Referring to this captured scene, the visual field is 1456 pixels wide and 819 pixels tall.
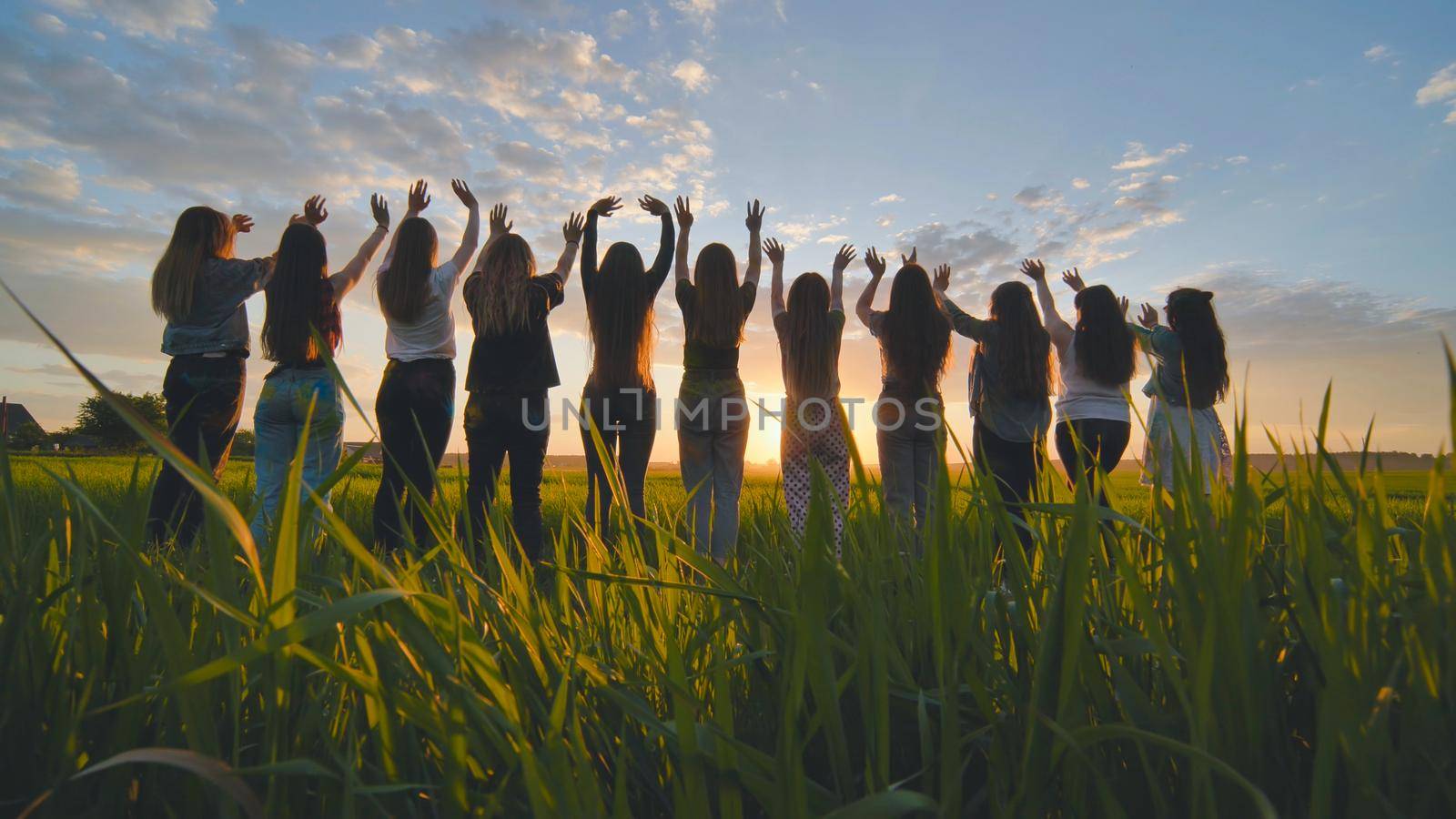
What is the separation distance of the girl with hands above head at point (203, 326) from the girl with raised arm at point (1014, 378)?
507cm

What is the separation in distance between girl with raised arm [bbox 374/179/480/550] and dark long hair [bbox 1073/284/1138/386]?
15.2 ft

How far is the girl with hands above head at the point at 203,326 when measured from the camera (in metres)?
4.70

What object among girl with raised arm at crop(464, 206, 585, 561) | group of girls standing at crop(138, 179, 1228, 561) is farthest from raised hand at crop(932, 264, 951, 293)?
girl with raised arm at crop(464, 206, 585, 561)

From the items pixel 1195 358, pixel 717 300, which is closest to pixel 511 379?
pixel 717 300

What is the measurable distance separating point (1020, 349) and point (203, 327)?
5632 millimetres

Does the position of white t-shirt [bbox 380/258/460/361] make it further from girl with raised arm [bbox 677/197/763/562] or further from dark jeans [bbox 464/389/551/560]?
girl with raised arm [bbox 677/197/763/562]

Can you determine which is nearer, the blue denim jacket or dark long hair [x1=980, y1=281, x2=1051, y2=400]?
the blue denim jacket

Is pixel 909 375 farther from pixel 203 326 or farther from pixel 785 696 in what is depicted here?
pixel 785 696

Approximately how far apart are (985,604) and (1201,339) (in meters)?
5.70

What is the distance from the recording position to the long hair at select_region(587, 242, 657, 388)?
5422 mm

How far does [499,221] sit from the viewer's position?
5.70 metres

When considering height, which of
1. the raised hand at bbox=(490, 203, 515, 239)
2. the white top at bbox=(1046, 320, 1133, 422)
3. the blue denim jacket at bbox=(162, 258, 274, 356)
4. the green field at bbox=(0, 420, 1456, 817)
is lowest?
the green field at bbox=(0, 420, 1456, 817)

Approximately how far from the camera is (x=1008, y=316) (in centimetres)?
588

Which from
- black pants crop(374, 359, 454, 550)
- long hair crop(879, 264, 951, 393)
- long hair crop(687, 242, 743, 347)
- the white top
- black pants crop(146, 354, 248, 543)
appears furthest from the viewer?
long hair crop(879, 264, 951, 393)
